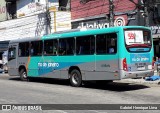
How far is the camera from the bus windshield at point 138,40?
1551 cm

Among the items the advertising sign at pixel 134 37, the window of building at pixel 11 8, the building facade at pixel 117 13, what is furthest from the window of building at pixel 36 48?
the window of building at pixel 11 8

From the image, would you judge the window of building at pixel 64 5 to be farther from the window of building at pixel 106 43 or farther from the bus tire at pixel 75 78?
the window of building at pixel 106 43

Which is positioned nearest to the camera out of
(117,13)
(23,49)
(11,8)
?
(23,49)

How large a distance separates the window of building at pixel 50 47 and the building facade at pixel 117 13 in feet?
20.0

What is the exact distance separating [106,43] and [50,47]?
4655 mm

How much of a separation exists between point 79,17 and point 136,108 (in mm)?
22369

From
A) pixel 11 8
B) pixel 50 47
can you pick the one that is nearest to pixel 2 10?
pixel 11 8

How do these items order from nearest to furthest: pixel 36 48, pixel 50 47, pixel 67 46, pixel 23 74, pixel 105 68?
pixel 105 68, pixel 67 46, pixel 50 47, pixel 36 48, pixel 23 74

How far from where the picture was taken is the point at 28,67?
71.4ft

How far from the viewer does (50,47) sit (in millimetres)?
19688

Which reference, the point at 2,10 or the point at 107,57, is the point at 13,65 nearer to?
the point at 107,57

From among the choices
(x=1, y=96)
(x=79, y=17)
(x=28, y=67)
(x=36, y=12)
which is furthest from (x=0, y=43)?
(x=1, y=96)

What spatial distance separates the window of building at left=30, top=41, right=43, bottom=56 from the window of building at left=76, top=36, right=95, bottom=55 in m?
3.43

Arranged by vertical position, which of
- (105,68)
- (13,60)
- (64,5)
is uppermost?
(64,5)
